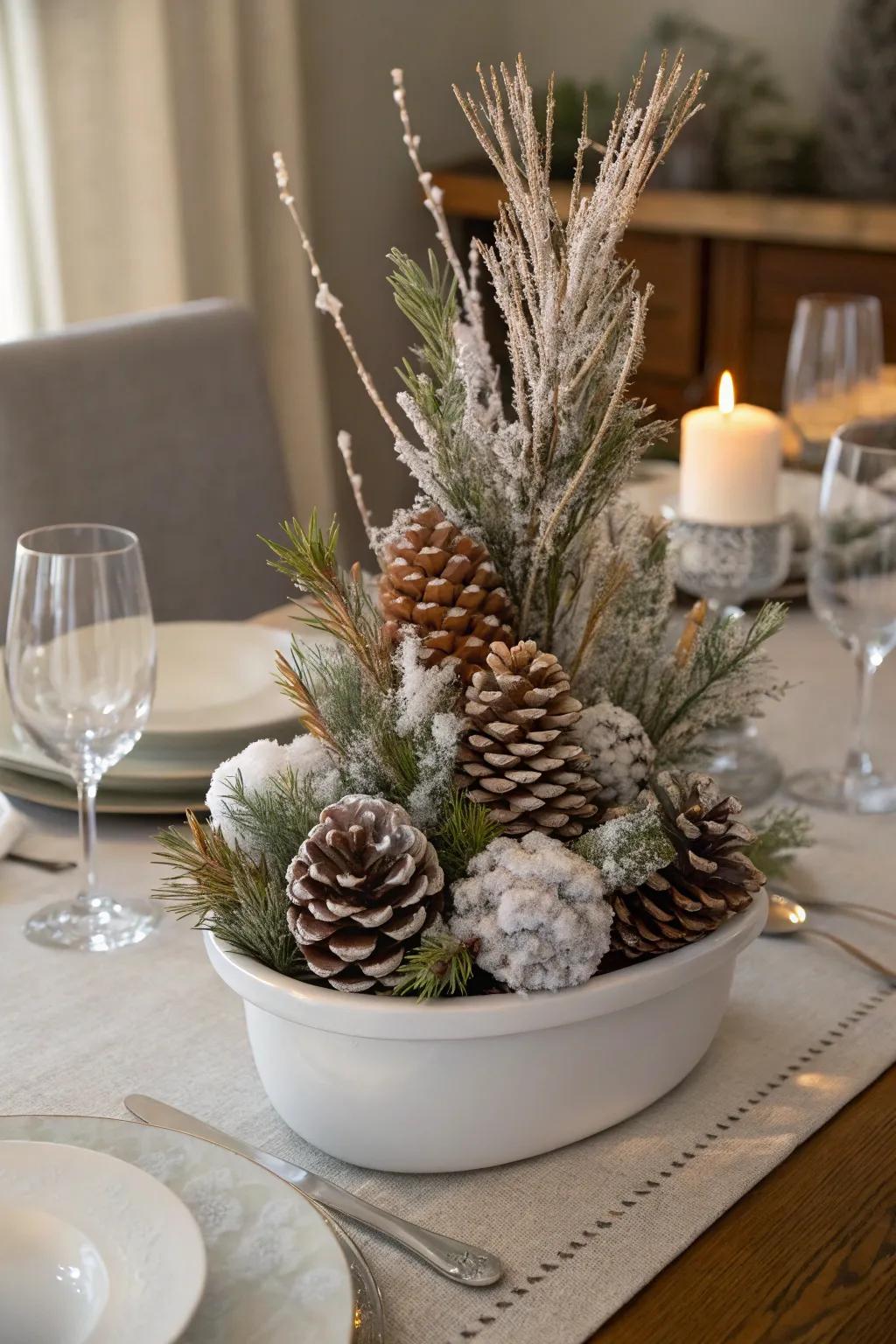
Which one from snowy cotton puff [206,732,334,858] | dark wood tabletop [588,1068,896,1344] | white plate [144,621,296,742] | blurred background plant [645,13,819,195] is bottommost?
dark wood tabletop [588,1068,896,1344]

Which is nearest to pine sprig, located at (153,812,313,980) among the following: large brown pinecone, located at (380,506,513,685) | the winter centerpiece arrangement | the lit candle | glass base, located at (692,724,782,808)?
the winter centerpiece arrangement

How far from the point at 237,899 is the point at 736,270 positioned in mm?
2364

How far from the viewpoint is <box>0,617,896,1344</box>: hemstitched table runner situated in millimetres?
545

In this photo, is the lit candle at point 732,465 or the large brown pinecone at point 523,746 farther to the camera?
the lit candle at point 732,465

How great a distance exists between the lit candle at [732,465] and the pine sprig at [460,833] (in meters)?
0.48

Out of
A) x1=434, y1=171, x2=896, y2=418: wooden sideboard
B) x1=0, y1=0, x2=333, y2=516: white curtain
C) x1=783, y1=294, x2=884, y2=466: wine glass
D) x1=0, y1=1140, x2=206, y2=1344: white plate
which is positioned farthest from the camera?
x1=434, y1=171, x2=896, y2=418: wooden sideboard

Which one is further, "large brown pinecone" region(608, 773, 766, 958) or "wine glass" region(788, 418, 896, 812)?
"wine glass" region(788, 418, 896, 812)

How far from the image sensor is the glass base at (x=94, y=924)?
31.3 inches

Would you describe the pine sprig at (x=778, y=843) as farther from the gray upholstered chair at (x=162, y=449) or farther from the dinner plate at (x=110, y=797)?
the gray upholstered chair at (x=162, y=449)

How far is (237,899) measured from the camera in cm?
60

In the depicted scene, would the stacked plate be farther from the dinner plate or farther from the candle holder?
the candle holder

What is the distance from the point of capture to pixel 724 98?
2.84m

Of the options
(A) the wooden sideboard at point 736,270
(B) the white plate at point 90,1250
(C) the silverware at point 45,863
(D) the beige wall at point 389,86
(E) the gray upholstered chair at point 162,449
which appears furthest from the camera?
(D) the beige wall at point 389,86

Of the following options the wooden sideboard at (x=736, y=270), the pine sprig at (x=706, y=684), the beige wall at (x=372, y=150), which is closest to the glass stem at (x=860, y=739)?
the pine sprig at (x=706, y=684)
